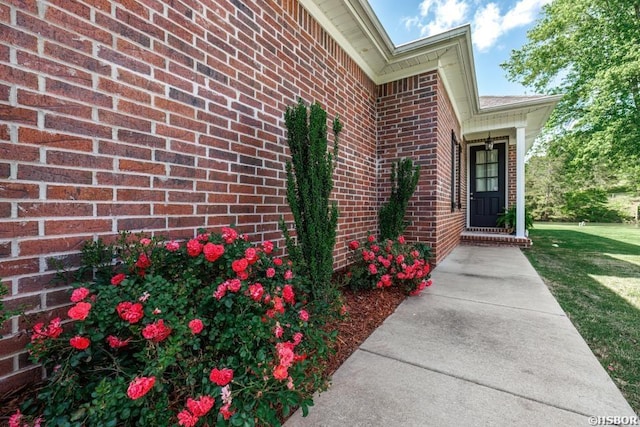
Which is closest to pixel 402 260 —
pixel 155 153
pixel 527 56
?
pixel 155 153

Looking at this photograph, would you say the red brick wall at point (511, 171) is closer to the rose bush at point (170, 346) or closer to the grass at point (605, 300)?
the grass at point (605, 300)

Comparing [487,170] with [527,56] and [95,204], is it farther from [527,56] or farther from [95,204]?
[95,204]

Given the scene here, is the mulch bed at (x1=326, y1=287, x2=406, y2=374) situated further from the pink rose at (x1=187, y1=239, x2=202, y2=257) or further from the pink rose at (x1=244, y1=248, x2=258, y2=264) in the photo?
the pink rose at (x1=187, y1=239, x2=202, y2=257)

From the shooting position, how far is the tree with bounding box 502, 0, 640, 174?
7.47 meters

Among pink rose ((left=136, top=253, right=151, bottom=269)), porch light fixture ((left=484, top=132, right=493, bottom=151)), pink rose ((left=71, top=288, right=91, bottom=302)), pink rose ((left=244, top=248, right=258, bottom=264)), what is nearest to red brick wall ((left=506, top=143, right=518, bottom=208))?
porch light fixture ((left=484, top=132, right=493, bottom=151))

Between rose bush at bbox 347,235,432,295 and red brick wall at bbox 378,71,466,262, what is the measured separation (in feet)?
3.89

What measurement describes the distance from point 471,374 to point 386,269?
4.30ft

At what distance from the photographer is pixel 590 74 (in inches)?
332

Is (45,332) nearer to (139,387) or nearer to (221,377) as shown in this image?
(139,387)

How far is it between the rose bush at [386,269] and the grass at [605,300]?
4.32 feet

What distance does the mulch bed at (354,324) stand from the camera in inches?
40.7

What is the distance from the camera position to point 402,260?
278 centimetres

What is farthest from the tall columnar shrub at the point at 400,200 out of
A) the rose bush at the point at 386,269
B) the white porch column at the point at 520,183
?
the white porch column at the point at 520,183

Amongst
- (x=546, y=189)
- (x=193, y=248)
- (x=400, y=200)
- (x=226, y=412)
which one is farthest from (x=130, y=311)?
(x=546, y=189)
